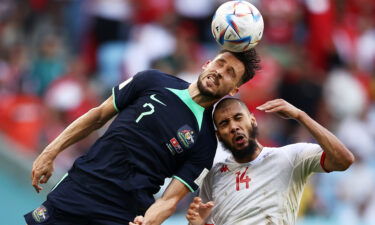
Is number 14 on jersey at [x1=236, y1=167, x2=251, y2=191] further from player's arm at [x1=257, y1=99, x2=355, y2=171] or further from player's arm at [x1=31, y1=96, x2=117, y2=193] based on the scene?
player's arm at [x1=31, y1=96, x2=117, y2=193]

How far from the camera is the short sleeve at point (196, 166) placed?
24.7 ft

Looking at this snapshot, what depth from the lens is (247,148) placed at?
7730 millimetres

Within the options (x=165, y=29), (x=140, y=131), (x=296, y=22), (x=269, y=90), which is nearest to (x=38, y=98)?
(x=165, y=29)

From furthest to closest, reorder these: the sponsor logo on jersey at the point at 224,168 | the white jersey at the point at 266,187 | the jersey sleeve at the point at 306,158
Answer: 1. the sponsor logo on jersey at the point at 224,168
2. the white jersey at the point at 266,187
3. the jersey sleeve at the point at 306,158

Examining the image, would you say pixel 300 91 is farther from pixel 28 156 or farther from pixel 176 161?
pixel 176 161

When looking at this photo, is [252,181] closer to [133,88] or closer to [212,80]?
[212,80]

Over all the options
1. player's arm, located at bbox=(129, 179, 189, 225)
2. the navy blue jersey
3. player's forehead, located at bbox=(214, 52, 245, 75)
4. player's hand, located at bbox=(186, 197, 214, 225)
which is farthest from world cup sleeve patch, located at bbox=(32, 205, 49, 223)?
player's forehead, located at bbox=(214, 52, 245, 75)

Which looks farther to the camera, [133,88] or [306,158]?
[133,88]

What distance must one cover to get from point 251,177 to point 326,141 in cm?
73

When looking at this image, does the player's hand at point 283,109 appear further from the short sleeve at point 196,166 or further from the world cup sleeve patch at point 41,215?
the world cup sleeve patch at point 41,215

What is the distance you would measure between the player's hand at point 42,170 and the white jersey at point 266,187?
1.33m

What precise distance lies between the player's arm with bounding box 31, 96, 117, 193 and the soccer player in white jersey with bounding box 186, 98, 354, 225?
0.90 m

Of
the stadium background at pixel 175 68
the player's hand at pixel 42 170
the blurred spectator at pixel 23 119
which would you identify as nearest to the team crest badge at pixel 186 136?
the player's hand at pixel 42 170

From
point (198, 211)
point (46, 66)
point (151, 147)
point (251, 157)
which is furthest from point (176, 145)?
point (46, 66)
